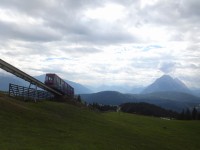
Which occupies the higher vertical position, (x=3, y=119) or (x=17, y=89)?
(x=17, y=89)

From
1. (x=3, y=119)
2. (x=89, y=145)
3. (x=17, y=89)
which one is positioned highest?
(x=17, y=89)

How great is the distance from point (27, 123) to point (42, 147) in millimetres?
7469

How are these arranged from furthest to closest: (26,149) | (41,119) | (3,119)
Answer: (41,119) → (3,119) → (26,149)

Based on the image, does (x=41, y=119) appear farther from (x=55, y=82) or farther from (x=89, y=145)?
(x=55, y=82)

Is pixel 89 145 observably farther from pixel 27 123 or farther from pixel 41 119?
pixel 41 119

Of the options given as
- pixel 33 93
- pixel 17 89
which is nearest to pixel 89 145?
pixel 17 89

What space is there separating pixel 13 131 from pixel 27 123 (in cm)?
430

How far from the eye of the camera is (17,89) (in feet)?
140

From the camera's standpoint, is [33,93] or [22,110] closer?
[22,110]

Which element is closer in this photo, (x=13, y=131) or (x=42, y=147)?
(x=42, y=147)

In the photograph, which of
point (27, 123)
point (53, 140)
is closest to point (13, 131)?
point (53, 140)

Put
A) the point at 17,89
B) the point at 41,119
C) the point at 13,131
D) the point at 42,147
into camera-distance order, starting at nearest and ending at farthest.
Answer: the point at 42,147 < the point at 13,131 < the point at 41,119 < the point at 17,89

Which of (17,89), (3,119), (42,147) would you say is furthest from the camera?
(17,89)

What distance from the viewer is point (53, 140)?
2102cm
